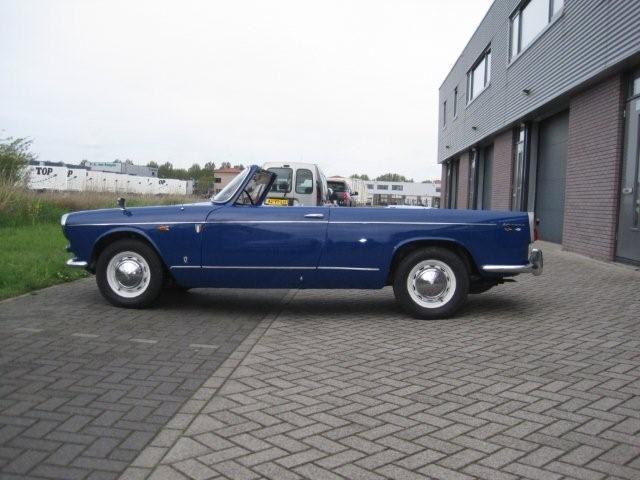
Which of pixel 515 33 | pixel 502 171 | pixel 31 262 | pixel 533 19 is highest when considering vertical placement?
pixel 515 33

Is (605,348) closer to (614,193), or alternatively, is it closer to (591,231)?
(614,193)

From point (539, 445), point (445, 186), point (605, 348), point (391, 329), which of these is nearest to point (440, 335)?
point (391, 329)

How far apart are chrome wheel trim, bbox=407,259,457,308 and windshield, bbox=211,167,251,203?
2.07 meters

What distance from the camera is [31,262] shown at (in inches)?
360

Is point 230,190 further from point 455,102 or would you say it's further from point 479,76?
point 455,102

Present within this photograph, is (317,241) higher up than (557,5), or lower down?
lower down

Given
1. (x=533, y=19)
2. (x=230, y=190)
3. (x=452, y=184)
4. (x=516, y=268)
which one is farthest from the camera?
(x=452, y=184)

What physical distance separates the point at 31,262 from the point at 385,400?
23.4 ft

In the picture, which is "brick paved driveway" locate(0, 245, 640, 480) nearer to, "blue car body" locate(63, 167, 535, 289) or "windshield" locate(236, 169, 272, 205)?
"blue car body" locate(63, 167, 535, 289)

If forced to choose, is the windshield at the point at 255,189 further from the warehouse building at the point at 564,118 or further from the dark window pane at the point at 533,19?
the dark window pane at the point at 533,19

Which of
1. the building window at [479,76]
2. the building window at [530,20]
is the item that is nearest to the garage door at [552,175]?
the building window at [530,20]

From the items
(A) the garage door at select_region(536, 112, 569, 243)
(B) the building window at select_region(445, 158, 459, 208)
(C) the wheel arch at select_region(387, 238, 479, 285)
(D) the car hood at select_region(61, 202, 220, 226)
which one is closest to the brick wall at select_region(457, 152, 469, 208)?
(B) the building window at select_region(445, 158, 459, 208)

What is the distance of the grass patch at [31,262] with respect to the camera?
303 inches

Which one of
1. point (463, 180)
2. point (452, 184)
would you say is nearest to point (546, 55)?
point (463, 180)
